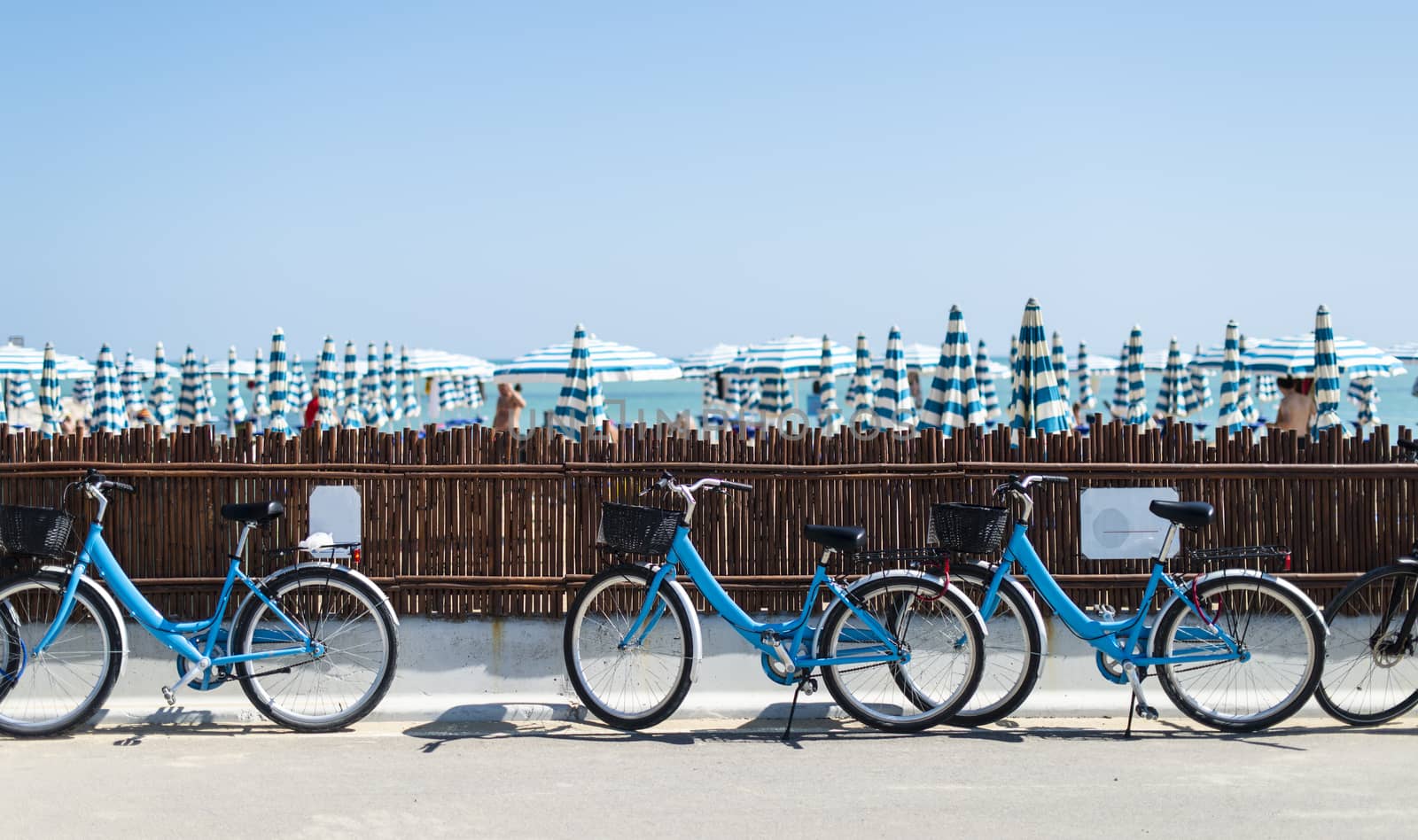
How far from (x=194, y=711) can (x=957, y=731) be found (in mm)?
3448

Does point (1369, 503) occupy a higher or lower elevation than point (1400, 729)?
higher

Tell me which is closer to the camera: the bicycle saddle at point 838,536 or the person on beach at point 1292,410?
the bicycle saddle at point 838,536

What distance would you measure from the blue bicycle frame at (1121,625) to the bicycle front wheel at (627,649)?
139 centimetres

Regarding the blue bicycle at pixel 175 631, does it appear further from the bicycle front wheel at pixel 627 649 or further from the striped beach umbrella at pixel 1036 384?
the striped beach umbrella at pixel 1036 384

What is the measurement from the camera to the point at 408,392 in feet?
100

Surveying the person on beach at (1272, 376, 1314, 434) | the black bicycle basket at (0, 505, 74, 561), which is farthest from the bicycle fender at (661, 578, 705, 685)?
the person on beach at (1272, 376, 1314, 434)

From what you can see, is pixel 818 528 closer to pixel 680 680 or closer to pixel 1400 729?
pixel 680 680

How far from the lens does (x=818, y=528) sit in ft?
19.4

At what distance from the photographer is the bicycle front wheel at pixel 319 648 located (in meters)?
5.97

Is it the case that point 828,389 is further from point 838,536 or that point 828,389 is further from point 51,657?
point 51,657

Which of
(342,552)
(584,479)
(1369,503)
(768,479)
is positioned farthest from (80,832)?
(1369,503)

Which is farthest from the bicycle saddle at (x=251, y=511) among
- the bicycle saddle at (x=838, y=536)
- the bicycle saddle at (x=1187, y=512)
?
the bicycle saddle at (x=1187, y=512)

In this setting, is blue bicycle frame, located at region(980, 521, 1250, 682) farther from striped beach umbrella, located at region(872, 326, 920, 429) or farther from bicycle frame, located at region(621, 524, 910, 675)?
striped beach umbrella, located at region(872, 326, 920, 429)

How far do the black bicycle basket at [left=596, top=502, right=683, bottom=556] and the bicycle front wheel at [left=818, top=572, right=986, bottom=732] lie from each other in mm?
792
